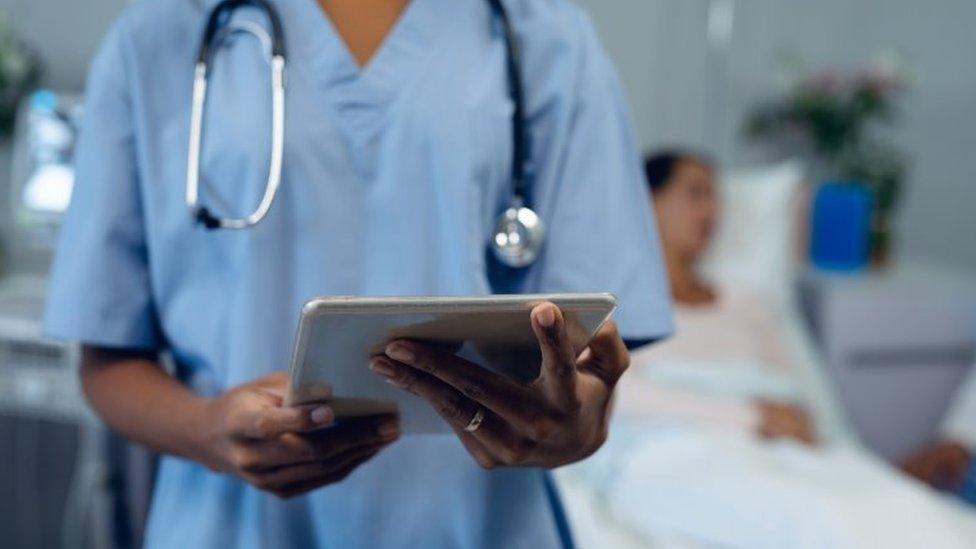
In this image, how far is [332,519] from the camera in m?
0.79

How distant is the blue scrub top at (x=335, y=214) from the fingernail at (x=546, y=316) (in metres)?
0.22

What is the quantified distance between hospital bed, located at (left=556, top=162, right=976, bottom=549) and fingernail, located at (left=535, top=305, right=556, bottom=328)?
0.94 metres

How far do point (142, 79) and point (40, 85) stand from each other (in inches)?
73.5

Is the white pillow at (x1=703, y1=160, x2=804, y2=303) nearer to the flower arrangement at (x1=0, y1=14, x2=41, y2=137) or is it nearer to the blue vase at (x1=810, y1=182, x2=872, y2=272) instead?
the blue vase at (x1=810, y1=182, x2=872, y2=272)

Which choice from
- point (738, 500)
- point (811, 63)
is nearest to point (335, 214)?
point (738, 500)

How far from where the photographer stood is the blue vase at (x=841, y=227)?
116 inches

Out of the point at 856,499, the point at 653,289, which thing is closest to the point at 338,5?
the point at 653,289

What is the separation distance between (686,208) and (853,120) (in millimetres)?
678

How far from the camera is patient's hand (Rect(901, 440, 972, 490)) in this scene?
7.62ft

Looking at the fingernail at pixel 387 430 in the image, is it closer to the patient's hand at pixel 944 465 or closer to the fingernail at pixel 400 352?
the fingernail at pixel 400 352

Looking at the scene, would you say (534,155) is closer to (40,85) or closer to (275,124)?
(275,124)

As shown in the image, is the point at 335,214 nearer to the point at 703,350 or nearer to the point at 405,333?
the point at 405,333

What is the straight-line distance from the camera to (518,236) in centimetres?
78

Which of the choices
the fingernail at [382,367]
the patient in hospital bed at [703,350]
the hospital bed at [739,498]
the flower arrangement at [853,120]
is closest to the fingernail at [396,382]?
the fingernail at [382,367]
